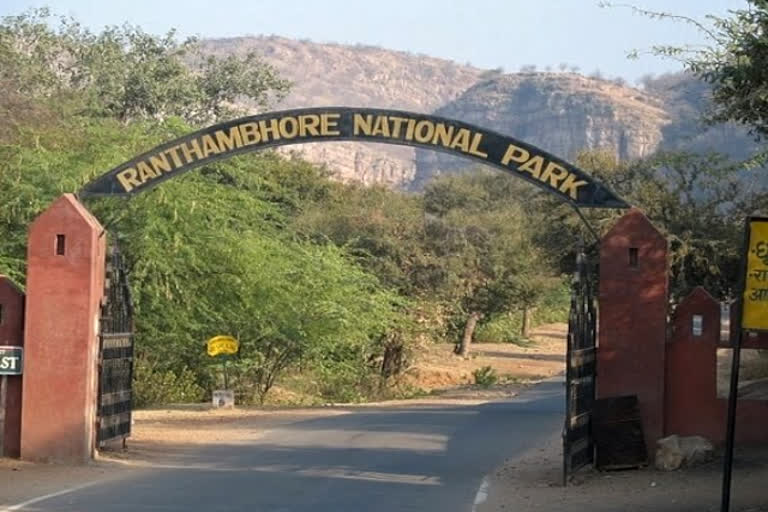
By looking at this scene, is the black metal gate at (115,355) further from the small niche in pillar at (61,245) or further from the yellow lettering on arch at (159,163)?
the yellow lettering on arch at (159,163)

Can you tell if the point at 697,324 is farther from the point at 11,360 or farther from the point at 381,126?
the point at 11,360

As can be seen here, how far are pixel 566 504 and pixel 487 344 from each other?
57.0m

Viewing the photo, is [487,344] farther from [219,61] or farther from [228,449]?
[228,449]

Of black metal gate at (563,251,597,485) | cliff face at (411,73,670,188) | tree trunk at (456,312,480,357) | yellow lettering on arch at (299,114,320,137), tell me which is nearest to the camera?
black metal gate at (563,251,597,485)

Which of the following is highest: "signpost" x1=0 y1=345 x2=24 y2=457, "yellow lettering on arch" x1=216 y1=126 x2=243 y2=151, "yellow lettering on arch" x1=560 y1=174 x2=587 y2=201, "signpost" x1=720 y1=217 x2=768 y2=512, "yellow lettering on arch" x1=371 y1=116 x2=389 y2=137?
"yellow lettering on arch" x1=371 y1=116 x2=389 y2=137

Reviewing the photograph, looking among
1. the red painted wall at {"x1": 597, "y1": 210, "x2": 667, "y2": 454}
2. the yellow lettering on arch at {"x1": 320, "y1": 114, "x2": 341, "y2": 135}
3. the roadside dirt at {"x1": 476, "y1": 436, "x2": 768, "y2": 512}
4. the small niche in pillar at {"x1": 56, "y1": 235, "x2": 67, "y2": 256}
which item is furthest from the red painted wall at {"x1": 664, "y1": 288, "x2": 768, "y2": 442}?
the small niche in pillar at {"x1": 56, "y1": 235, "x2": 67, "y2": 256}

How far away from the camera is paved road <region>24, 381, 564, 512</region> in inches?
580

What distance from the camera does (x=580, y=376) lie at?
16875 millimetres

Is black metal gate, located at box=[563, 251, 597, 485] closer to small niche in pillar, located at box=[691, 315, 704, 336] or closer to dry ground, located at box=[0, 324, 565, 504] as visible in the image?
small niche in pillar, located at box=[691, 315, 704, 336]

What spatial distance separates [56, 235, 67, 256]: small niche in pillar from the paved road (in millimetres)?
3129

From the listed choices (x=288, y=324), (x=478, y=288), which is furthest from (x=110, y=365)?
(x=478, y=288)

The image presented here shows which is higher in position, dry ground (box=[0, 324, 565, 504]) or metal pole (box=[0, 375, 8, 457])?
metal pole (box=[0, 375, 8, 457])

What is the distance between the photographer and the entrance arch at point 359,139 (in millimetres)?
18156

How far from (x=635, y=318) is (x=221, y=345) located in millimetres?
15219
